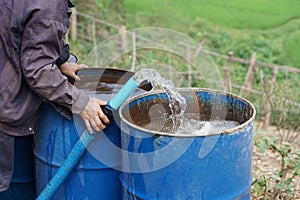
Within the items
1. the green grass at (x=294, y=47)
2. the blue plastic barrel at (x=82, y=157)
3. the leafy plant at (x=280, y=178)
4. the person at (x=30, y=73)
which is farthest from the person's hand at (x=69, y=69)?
the green grass at (x=294, y=47)

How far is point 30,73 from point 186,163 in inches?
27.5

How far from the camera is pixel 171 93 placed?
228 cm

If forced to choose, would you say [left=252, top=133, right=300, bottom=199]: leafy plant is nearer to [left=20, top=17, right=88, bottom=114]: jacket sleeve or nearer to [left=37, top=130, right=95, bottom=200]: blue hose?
[left=37, top=130, right=95, bottom=200]: blue hose

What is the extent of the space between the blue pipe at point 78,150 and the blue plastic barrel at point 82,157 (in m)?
0.05

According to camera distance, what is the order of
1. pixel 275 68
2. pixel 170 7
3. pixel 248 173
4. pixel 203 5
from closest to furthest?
1. pixel 248 173
2. pixel 275 68
3. pixel 170 7
4. pixel 203 5

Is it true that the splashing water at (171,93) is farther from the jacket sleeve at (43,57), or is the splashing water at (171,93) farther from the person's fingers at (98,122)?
the jacket sleeve at (43,57)

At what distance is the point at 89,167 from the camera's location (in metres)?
2.28

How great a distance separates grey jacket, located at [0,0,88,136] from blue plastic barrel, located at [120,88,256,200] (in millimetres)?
300

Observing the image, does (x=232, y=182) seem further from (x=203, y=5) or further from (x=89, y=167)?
(x=203, y=5)

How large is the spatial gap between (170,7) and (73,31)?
3.83 m

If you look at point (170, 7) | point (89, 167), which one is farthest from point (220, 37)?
point (89, 167)

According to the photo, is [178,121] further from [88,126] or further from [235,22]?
[235,22]

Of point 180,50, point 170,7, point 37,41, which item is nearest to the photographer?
point 37,41

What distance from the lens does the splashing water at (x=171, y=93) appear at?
2170 mm
